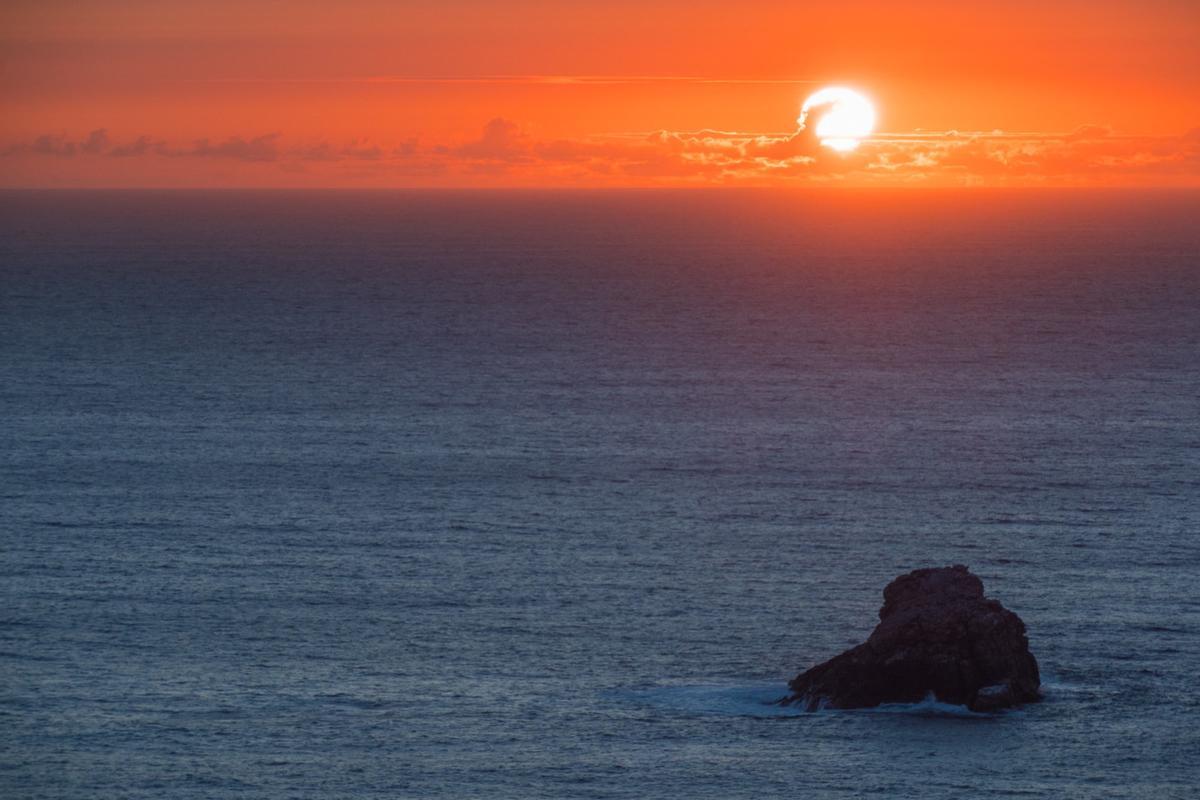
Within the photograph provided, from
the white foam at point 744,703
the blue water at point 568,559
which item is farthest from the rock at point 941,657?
the blue water at point 568,559

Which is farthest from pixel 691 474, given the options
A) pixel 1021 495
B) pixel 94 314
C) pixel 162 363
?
pixel 94 314

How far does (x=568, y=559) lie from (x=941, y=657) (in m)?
28.1

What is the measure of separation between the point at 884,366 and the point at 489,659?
290ft

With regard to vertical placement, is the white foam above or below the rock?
below

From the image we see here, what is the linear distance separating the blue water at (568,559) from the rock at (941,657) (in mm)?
1000

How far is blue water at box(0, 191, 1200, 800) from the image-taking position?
181 ft

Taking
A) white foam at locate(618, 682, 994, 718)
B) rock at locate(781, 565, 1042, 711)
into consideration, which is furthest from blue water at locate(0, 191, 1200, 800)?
rock at locate(781, 565, 1042, 711)

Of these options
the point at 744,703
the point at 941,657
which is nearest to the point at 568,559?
the point at 744,703

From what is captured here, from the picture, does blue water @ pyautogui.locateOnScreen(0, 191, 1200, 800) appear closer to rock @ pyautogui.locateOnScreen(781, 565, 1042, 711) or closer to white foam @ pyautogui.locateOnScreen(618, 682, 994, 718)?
white foam @ pyautogui.locateOnScreen(618, 682, 994, 718)

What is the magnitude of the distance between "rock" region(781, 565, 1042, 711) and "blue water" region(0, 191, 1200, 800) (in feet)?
3.28

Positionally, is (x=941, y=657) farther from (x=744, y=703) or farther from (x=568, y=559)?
(x=568, y=559)

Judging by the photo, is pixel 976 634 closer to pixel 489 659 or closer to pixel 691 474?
pixel 489 659

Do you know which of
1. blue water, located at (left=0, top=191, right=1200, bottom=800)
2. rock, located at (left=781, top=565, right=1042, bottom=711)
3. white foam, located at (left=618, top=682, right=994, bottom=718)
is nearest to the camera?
blue water, located at (left=0, top=191, right=1200, bottom=800)

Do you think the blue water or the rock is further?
the rock
